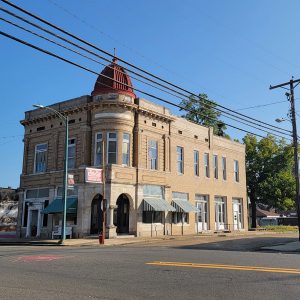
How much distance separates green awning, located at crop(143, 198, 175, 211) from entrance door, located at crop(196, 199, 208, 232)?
218 inches

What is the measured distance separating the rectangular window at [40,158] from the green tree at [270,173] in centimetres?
2743

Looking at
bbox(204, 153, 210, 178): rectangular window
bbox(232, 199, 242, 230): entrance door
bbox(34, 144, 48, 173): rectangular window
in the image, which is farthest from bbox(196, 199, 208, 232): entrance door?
bbox(34, 144, 48, 173): rectangular window

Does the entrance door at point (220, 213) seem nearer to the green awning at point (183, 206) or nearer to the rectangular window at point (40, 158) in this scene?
the green awning at point (183, 206)

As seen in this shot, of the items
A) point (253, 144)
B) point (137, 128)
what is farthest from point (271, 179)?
point (137, 128)

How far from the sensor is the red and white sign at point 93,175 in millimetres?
26578

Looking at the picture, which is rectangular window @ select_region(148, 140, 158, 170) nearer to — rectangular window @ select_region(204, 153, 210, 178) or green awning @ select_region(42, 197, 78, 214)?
green awning @ select_region(42, 197, 78, 214)

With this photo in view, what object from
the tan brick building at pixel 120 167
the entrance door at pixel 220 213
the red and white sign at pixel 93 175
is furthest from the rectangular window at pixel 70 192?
the entrance door at pixel 220 213

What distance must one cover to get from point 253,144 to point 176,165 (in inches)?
822

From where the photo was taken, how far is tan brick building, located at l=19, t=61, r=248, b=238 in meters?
30.6

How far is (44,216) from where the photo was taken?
3347cm

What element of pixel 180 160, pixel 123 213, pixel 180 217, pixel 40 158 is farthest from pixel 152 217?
pixel 40 158

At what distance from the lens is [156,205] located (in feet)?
103

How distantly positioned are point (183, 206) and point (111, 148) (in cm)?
824

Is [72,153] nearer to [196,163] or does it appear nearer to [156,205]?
[156,205]
